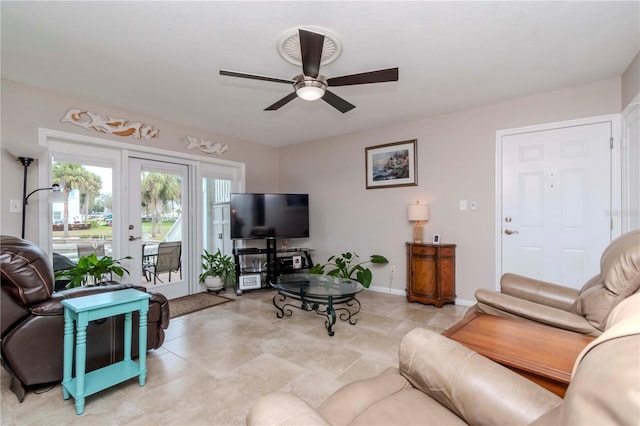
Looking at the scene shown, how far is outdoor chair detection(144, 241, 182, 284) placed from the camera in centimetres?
390

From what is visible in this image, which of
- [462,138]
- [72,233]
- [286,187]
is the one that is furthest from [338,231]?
[72,233]

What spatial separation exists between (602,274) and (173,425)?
2535mm

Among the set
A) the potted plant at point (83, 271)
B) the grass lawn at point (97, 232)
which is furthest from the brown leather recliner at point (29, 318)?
the grass lawn at point (97, 232)

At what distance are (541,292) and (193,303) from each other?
3.66 meters

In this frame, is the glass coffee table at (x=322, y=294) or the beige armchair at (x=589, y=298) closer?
the beige armchair at (x=589, y=298)

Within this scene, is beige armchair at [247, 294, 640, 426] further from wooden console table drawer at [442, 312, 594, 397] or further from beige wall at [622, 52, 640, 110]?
beige wall at [622, 52, 640, 110]

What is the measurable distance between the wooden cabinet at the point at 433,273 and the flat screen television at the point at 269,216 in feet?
5.77

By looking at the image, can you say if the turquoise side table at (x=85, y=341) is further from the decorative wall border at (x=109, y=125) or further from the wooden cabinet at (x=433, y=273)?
the wooden cabinet at (x=433, y=273)

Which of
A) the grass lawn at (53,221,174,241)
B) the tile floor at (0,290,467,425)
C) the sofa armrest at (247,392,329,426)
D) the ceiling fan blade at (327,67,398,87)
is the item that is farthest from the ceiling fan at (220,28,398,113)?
the grass lawn at (53,221,174,241)

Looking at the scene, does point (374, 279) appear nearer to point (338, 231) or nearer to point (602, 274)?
point (338, 231)

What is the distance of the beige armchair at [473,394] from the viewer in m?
0.48

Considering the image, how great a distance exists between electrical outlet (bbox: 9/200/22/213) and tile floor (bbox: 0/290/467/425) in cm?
149

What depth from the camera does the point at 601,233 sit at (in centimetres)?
287

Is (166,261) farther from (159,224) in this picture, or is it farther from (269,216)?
(269,216)
